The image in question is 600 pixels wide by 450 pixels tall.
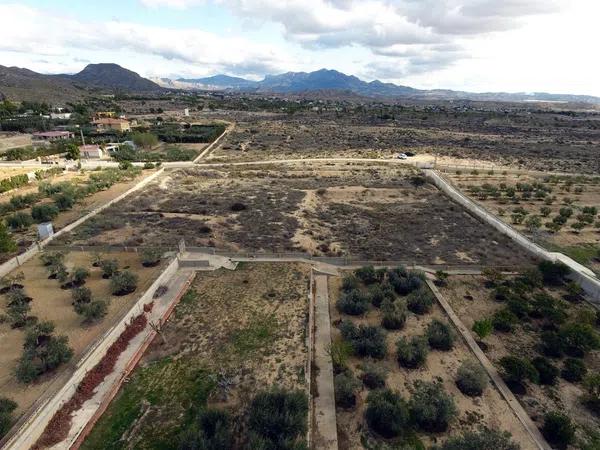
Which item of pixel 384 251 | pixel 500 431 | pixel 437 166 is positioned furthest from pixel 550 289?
pixel 437 166

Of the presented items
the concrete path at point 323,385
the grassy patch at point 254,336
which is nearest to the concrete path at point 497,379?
the concrete path at point 323,385

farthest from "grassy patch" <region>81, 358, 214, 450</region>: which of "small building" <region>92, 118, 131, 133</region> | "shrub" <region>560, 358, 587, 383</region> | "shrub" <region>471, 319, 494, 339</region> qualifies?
"small building" <region>92, 118, 131, 133</region>

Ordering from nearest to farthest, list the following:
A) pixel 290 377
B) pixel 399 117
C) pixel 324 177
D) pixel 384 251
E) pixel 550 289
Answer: pixel 290 377, pixel 550 289, pixel 384 251, pixel 324 177, pixel 399 117

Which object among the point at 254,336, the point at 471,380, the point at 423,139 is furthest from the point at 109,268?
the point at 423,139

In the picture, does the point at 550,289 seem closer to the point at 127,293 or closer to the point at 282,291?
the point at 282,291

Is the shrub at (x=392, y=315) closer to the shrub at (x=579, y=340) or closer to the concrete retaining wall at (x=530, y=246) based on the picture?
the shrub at (x=579, y=340)

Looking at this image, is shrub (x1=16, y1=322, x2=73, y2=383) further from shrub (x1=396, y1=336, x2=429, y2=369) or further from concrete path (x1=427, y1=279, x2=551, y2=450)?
concrete path (x1=427, y1=279, x2=551, y2=450)

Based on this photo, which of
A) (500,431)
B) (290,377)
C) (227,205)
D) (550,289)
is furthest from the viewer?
(227,205)
